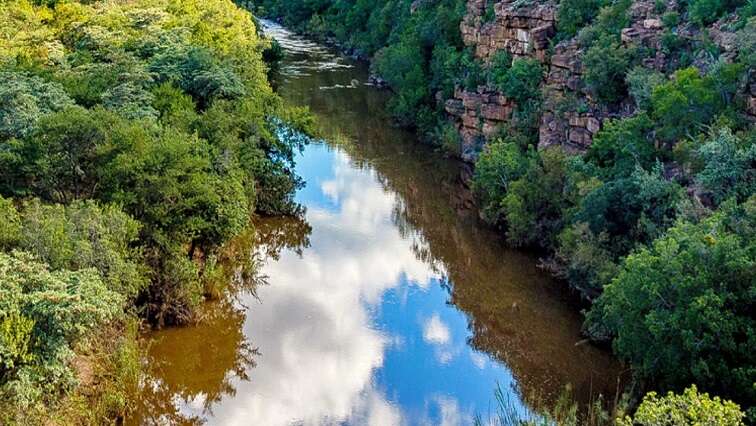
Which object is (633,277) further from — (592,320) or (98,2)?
(98,2)

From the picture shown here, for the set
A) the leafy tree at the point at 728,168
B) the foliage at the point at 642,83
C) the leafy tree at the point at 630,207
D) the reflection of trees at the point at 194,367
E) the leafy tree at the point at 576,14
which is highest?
the leafy tree at the point at 576,14

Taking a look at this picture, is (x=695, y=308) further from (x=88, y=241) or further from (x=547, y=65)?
(x=547, y=65)

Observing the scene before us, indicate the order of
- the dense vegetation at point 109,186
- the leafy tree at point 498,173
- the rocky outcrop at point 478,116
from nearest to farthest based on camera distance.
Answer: the dense vegetation at point 109,186 < the leafy tree at point 498,173 < the rocky outcrop at point 478,116

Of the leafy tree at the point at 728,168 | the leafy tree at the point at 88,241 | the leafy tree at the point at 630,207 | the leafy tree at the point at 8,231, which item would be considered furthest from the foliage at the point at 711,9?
the leafy tree at the point at 8,231

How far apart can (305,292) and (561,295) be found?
28.8ft

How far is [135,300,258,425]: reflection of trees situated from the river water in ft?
0.16

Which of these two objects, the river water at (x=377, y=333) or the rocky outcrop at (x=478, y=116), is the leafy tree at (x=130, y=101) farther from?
the rocky outcrop at (x=478, y=116)

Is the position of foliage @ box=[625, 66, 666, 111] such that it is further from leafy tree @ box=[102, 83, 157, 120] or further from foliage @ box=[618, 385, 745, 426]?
foliage @ box=[618, 385, 745, 426]

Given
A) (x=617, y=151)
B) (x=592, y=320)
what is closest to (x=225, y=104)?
(x=617, y=151)

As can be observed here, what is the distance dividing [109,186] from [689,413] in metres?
16.9

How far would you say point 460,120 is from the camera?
1762 inches

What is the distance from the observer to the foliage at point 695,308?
16.4m

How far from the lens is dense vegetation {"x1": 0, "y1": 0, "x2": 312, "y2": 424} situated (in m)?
15.2

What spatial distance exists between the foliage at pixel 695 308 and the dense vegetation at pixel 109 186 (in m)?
11.7
